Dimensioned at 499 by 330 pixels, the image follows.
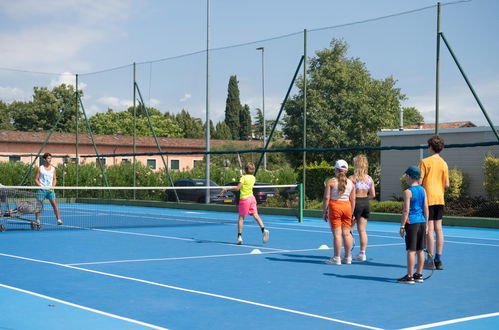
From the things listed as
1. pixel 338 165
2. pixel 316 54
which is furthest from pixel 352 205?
pixel 316 54

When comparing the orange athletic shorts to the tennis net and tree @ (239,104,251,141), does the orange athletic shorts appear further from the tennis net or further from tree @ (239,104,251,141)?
tree @ (239,104,251,141)

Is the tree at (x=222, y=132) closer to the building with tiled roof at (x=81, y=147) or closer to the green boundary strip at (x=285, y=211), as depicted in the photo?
the building with tiled roof at (x=81, y=147)

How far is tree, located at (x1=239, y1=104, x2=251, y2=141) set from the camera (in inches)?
3573

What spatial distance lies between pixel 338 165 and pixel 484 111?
751 centimetres

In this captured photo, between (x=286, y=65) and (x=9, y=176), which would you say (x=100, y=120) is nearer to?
(x=9, y=176)

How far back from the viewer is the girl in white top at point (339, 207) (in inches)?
406

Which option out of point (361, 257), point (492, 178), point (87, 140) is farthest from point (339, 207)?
point (87, 140)

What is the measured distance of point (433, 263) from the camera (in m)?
9.67

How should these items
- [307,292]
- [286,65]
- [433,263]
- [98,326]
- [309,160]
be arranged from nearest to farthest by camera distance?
[98,326] → [307,292] → [433,263] → [286,65] → [309,160]

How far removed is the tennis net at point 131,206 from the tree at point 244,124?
5812 cm

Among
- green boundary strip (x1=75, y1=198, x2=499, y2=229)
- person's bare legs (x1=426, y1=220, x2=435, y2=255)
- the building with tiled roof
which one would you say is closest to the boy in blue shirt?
person's bare legs (x1=426, y1=220, x2=435, y2=255)

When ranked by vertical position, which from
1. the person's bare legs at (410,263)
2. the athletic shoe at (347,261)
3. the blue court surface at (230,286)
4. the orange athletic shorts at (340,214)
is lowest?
the blue court surface at (230,286)

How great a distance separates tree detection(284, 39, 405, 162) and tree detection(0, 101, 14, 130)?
136ft

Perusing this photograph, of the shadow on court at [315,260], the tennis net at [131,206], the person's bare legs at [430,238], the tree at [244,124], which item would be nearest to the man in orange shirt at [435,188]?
the person's bare legs at [430,238]
